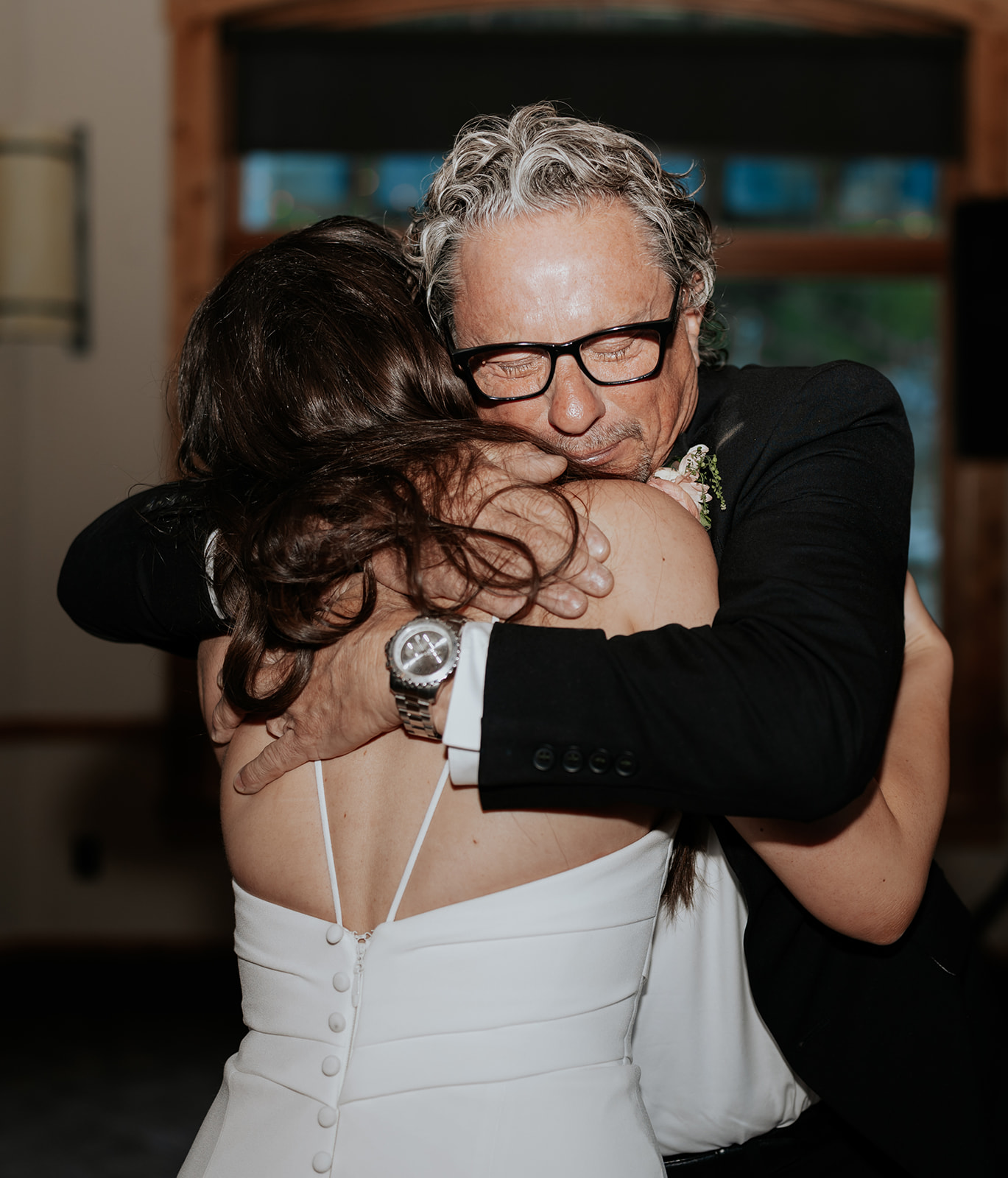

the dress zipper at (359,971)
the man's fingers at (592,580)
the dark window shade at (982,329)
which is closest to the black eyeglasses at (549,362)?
the man's fingers at (592,580)

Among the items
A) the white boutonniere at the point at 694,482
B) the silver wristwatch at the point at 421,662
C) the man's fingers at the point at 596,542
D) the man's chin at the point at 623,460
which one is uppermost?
the man's chin at the point at 623,460

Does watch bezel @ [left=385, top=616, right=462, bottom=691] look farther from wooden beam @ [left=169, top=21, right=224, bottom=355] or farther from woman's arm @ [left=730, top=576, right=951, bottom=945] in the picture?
wooden beam @ [left=169, top=21, right=224, bottom=355]

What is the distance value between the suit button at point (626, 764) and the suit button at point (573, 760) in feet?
0.09

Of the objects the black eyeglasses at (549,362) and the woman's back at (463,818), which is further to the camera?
the black eyeglasses at (549,362)

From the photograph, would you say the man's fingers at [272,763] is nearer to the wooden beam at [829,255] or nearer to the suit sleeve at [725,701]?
the suit sleeve at [725,701]

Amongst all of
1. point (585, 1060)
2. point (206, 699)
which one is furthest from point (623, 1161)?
point (206, 699)

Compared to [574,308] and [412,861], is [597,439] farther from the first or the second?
[412,861]

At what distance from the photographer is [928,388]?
466cm

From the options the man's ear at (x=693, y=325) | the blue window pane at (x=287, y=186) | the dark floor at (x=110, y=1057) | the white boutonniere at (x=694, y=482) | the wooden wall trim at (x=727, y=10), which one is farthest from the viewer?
the blue window pane at (x=287, y=186)

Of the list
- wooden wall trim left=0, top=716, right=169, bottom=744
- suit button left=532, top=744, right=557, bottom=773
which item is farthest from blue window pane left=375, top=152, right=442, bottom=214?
suit button left=532, top=744, right=557, bottom=773

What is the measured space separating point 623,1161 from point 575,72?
429 centimetres

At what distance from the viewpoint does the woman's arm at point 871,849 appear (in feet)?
3.36

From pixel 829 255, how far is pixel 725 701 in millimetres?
4149

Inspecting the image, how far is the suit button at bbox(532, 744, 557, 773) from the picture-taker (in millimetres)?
882
